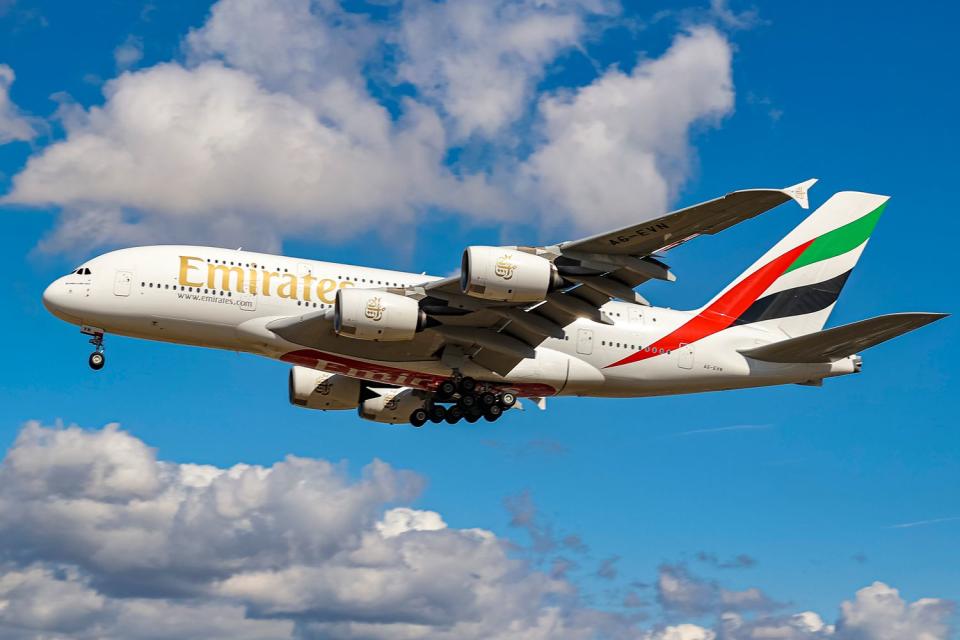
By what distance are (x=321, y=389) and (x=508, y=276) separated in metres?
12.7

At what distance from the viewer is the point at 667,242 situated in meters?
30.1

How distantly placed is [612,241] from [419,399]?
13.7 meters

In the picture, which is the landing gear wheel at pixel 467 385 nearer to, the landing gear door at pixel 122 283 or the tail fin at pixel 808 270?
the tail fin at pixel 808 270

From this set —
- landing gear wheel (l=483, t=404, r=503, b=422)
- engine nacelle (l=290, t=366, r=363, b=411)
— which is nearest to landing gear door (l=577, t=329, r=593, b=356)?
landing gear wheel (l=483, t=404, r=503, b=422)

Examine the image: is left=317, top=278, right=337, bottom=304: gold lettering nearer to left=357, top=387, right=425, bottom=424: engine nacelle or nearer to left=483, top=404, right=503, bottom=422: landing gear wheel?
left=483, top=404, right=503, bottom=422: landing gear wheel

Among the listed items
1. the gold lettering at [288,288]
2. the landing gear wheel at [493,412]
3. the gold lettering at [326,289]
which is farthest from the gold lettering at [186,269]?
the landing gear wheel at [493,412]

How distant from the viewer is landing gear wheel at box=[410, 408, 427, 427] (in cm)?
4047

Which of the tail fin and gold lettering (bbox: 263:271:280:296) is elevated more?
the tail fin

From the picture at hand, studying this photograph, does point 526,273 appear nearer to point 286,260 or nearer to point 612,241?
point 612,241

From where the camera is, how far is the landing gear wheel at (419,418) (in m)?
40.5

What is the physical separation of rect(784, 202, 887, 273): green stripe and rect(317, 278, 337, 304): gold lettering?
16.7 metres

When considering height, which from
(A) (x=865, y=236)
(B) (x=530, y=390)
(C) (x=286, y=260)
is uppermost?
(A) (x=865, y=236)

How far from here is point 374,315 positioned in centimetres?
3291

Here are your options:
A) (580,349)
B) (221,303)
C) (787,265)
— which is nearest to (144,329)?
(221,303)
